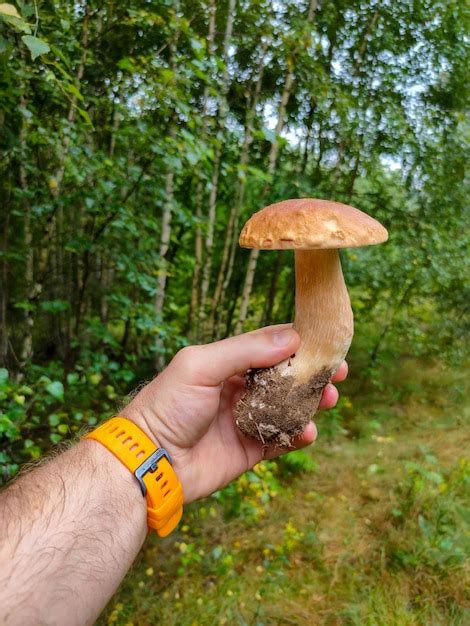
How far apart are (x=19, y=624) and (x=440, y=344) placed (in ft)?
20.6

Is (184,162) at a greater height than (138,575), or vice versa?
(184,162)

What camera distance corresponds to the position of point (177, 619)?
2.55 meters

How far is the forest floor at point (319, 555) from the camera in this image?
8.64 feet

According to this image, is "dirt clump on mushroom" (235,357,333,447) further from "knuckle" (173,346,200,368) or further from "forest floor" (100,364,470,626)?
"forest floor" (100,364,470,626)

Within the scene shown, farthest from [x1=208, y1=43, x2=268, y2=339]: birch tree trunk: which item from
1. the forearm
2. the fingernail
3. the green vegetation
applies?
the forearm

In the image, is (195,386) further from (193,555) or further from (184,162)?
(184,162)

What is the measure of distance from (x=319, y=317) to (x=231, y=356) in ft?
1.36

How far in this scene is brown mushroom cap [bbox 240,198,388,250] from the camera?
1.30m

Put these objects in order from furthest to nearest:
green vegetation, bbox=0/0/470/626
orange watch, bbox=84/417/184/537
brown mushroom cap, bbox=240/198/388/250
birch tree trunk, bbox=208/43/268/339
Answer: birch tree trunk, bbox=208/43/268/339 → green vegetation, bbox=0/0/470/626 → orange watch, bbox=84/417/184/537 → brown mushroom cap, bbox=240/198/388/250

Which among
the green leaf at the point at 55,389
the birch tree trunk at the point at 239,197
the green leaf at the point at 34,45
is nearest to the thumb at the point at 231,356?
the green leaf at the point at 55,389

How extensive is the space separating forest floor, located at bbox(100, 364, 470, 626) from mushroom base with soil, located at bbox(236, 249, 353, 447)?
131 cm

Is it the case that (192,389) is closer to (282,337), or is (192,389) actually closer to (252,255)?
(282,337)

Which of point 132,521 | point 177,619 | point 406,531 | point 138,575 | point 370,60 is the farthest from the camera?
point 370,60

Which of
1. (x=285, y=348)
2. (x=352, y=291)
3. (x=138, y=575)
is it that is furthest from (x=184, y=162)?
(x=352, y=291)
